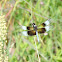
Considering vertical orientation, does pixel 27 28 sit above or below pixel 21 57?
above

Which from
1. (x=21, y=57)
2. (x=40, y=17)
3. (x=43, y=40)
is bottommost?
(x=21, y=57)

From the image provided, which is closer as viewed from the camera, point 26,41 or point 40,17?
point 26,41

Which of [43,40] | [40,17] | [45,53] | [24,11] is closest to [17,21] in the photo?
[24,11]

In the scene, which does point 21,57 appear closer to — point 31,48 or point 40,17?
point 31,48

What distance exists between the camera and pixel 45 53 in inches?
59.2

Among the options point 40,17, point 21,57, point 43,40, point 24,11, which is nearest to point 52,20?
point 40,17

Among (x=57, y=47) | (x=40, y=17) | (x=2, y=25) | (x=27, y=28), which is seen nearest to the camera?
(x=2, y=25)

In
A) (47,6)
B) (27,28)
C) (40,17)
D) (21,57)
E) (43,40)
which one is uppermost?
(47,6)

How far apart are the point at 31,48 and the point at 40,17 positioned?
437 millimetres

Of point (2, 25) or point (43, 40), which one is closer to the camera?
point (2, 25)

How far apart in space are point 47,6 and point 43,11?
3.4 inches

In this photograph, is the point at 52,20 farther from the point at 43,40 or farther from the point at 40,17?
the point at 43,40

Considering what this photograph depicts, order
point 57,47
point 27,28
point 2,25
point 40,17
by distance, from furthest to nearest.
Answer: point 40,17 → point 57,47 → point 27,28 → point 2,25

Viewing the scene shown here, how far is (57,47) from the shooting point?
61.7 inches
